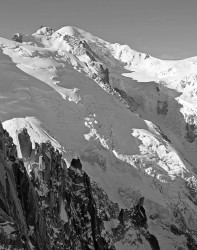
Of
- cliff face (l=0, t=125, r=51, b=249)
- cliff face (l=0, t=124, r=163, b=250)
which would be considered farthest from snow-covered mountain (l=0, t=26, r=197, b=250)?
cliff face (l=0, t=125, r=51, b=249)

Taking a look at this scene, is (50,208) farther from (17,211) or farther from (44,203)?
(17,211)

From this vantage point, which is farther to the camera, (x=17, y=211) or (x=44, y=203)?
(x=44, y=203)

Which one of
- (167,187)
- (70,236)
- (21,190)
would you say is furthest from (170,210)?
(21,190)

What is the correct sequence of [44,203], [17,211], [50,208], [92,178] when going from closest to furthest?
[17,211] → [44,203] → [50,208] → [92,178]

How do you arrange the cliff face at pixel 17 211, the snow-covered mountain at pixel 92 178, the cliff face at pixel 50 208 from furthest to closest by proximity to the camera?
1. the snow-covered mountain at pixel 92 178
2. the cliff face at pixel 50 208
3. the cliff face at pixel 17 211

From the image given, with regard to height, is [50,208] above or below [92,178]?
above

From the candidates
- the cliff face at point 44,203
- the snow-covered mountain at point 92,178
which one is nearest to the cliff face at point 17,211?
the cliff face at point 44,203

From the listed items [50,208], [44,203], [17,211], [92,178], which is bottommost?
[92,178]

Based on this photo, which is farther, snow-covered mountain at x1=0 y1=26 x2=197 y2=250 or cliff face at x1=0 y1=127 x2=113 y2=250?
snow-covered mountain at x1=0 y1=26 x2=197 y2=250

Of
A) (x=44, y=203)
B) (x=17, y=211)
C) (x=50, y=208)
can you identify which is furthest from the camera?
(x=50, y=208)

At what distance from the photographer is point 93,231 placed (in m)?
116

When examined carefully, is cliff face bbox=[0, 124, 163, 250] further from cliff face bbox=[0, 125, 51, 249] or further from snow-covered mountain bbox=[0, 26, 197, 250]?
snow-covered mountain bbox=[0, 26, 197, 250]

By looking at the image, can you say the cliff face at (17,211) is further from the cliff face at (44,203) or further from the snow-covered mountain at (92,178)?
the snow-covered mountain at (92,178)

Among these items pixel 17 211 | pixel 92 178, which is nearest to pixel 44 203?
pixel 17 211
